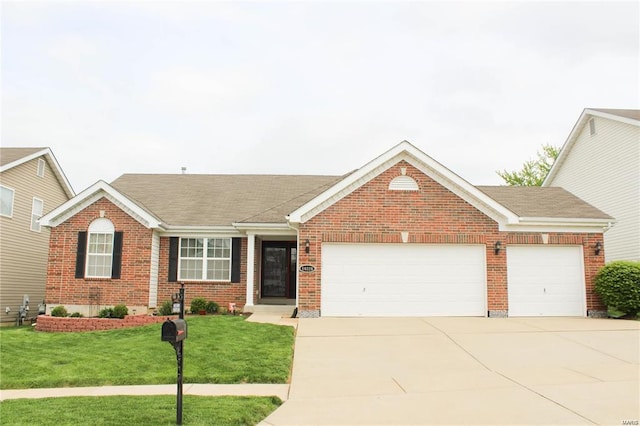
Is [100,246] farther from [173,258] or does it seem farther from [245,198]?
[245,198]

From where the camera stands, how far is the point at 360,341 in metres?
10.9

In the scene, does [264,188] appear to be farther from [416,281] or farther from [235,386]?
[235,386]

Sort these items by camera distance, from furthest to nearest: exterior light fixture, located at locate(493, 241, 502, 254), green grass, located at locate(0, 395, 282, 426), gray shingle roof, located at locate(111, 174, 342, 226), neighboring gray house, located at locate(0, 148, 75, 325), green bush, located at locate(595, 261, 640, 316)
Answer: neighboring gray house, located at locate(0, 148, 75, 325)
gray shingle roof, located at locate(111, 174, 342, 226)
exterior light fixture, located at locate(493, 241, 502, 254)
green bush, located at locate(595, 261, 640, 316)
green grass, located at locate(0, 395, 282, 426)

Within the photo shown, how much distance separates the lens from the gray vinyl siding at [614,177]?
61.9ft

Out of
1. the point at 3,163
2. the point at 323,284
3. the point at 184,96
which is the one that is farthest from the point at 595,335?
the point at 3,163

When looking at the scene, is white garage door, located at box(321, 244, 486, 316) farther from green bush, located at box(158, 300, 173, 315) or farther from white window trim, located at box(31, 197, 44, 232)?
white window trim, located at box(31, 197, 44, 232)

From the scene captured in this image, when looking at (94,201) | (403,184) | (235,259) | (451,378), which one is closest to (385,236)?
(403,184)

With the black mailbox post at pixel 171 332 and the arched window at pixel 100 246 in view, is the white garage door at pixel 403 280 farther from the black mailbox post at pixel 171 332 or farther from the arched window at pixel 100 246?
the black mailbox post at pixel 171 332

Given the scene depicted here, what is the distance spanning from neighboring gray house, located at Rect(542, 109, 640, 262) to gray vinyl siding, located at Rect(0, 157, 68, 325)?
23.6 metres

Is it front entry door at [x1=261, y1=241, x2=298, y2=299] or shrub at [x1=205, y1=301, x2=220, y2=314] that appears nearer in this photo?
shrub at [x1=205, y1=301, x2=220, y2=314]

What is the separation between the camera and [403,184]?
14867 mm

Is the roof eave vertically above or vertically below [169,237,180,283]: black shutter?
above

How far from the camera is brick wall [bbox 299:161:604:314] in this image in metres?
14.5

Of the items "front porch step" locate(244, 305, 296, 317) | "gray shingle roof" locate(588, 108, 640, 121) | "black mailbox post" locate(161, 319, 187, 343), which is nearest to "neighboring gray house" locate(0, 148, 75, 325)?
"front porch step" locate(244, 305, 296, 317)
